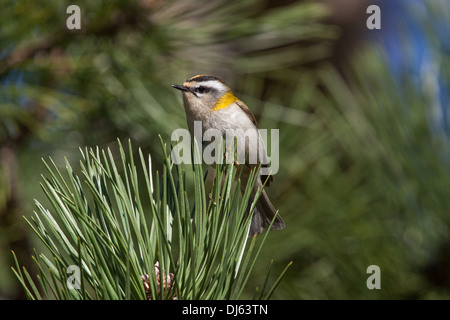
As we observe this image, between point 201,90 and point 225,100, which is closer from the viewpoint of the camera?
point 201,90

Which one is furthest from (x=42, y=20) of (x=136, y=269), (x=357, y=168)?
(x=357, y=168)

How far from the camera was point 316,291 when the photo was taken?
6.50 ft

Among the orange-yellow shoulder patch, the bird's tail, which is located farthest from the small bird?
the bird's tail

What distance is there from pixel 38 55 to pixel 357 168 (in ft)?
4.39

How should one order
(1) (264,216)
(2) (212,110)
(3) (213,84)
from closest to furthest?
(1) (264,216)
(2) (212,110)
(3) (213,84)

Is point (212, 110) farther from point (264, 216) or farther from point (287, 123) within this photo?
point (264, 216)

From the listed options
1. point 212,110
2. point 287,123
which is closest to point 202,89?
point 212,110

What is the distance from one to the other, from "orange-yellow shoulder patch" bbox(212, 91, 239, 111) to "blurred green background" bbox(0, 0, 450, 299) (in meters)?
0.17

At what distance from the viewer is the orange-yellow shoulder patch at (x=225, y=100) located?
7.91ft

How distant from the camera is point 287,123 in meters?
2.32

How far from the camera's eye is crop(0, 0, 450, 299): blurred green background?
1848 mm

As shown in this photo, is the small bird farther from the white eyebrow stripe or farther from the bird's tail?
the bird's tail

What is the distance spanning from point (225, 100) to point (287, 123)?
34 cm
